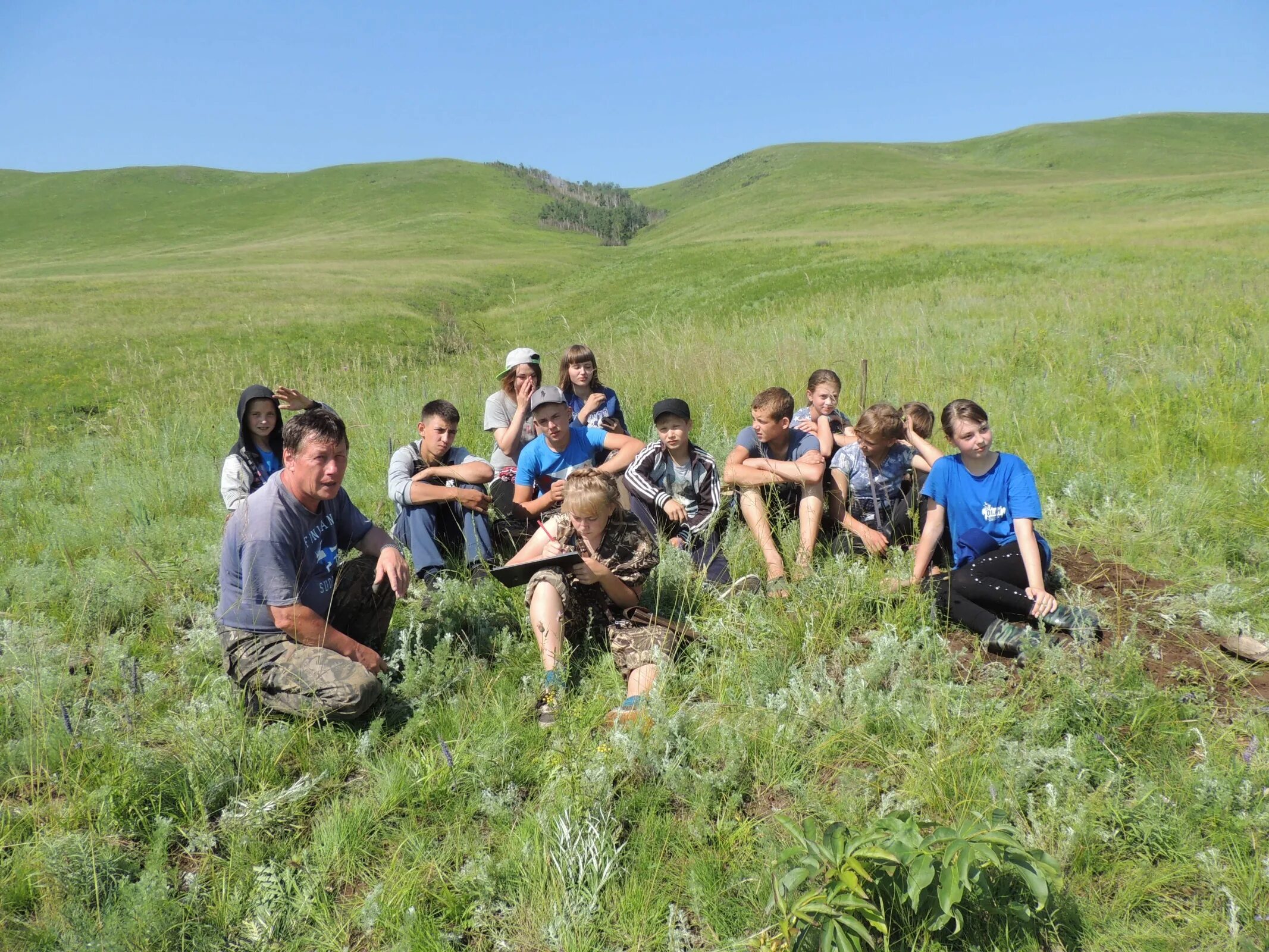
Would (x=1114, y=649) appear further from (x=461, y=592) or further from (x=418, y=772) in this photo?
(x=461, y=592)

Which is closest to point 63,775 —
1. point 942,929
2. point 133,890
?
point 133,890

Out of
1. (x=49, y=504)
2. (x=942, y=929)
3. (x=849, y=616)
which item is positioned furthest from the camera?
(x=49, y=504)

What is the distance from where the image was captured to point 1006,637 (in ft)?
12.3

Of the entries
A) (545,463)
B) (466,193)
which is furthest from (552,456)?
(466,193)

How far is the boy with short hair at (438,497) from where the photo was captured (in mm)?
5176

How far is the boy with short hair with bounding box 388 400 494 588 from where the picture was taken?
204 inches

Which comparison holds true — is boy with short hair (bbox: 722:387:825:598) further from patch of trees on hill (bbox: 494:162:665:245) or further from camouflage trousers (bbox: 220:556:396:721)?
patch of trees on hill (bbox: 494:162:665:245)

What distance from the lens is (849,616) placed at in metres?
4.09

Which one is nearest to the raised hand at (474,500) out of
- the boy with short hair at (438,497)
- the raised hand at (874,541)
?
the boy with short hair at (438,497)

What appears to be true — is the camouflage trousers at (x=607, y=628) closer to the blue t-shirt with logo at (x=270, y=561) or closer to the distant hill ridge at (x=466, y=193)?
the blue t-shirt with logo at (x=270, y=561)

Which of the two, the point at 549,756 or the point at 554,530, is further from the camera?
the point at 554,530

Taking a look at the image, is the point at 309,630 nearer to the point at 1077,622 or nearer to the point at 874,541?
the point at 874,541

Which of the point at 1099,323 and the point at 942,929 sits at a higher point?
the point at 1099,323

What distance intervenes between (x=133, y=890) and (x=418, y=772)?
98 cm
